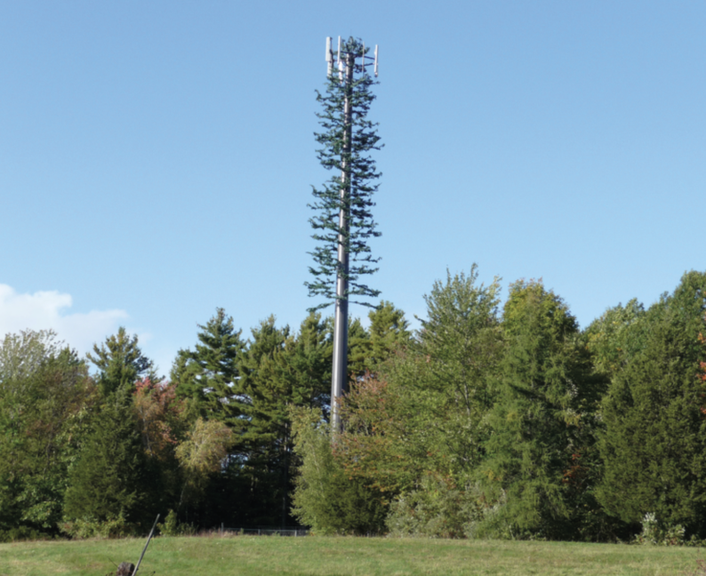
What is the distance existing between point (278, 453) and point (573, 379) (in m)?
34.8

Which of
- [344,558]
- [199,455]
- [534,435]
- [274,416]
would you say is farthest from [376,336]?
[344,558]

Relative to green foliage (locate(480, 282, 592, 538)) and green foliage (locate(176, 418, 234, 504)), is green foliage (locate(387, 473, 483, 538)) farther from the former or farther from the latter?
green foliage (locate(176, 418, 234, 504))

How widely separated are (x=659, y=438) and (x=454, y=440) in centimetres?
716

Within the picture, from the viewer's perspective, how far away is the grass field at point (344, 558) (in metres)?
17.5

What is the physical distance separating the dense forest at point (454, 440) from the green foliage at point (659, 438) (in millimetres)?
55

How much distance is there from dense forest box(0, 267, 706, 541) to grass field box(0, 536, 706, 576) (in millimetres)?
3994

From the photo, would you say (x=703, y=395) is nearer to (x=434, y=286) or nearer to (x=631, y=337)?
(x=434, y=286)

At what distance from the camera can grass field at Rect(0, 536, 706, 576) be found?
17469 mm

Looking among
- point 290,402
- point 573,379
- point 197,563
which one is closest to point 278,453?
point 290,402

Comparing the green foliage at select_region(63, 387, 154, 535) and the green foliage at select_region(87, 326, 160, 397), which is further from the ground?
the green foliage at select_region(87, 326, 160, 397)

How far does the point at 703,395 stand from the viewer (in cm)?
2664

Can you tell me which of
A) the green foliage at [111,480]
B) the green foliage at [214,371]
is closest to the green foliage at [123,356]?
the green foliage at [214,371]

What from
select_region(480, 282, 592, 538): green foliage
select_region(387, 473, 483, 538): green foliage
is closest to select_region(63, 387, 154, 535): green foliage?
select_region(387, 473, 483, 538): green foliage

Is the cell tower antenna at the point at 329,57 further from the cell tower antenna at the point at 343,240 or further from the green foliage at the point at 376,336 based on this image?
the green foliage at the point at 376,336
